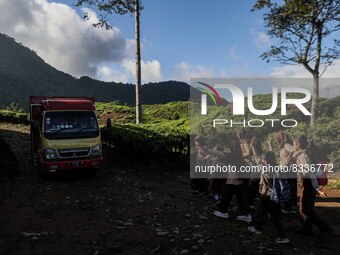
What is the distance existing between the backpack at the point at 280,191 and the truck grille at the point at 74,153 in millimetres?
6855

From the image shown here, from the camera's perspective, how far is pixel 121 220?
305 inches

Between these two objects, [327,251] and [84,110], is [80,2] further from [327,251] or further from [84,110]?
[327,251]

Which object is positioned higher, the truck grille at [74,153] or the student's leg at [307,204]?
the truck grille at [74,153]

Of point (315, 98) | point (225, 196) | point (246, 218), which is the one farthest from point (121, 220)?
point (315, 98)

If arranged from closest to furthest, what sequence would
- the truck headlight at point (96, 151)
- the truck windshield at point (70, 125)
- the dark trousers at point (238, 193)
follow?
1. the dark trousers at point (238, 193)
2. the truck windshield at point (70, 125)
3. the truck headlight at point (96, 151)

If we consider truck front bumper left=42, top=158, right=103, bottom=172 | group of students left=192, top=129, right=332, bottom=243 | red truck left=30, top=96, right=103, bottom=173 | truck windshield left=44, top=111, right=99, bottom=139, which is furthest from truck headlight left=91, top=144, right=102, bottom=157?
group of students left=192, top=129, right=332, bottom=243

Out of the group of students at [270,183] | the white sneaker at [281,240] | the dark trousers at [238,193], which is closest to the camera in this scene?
the white sneaker at [281,240]

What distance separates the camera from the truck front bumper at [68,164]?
11.0 metres

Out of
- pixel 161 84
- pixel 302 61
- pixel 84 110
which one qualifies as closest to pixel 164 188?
pixel 84 110

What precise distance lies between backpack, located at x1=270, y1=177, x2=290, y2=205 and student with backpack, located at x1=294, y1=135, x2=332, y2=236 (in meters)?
0.50

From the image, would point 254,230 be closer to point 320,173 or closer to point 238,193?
point 238,193

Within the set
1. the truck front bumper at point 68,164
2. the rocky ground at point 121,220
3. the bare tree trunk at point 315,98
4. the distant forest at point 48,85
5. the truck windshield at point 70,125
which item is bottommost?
the rocky ground at point 121,220

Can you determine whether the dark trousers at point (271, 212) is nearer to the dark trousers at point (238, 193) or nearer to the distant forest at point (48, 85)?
the dark trousers at point (238, 193)

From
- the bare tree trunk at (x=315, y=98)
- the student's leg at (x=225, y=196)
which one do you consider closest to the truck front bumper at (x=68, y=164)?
the student's leg at (x=225, y=196)
